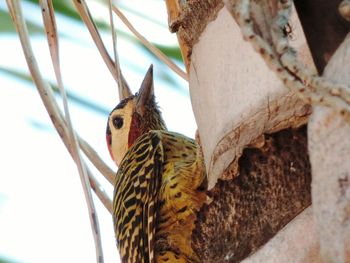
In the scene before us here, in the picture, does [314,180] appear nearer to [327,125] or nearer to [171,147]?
[327,125]

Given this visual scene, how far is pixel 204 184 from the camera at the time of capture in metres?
3.09

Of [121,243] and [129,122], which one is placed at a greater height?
[129,122]

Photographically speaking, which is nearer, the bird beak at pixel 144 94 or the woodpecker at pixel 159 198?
the woodpecker at pixel 159 198

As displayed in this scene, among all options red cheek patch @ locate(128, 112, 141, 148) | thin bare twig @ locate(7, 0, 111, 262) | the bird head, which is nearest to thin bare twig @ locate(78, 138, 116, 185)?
thin bare twig @ locate(7, 0, 111, 262)

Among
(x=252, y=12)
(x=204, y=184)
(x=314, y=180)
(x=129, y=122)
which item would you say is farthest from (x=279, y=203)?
(x=129, y=122)

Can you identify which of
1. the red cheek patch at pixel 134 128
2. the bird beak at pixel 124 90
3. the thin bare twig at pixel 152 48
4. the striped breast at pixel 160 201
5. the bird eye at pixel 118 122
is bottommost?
the striped breast at pixel 160 201

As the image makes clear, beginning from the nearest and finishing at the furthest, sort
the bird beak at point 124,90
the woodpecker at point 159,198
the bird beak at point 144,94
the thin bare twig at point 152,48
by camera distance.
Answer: the bird beak at point 124,90 → the thin bare twig at point 152,48 → the woodpecker at point 159,198 → the bird beak at point 144,94

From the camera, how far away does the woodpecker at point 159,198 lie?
3.05 metres

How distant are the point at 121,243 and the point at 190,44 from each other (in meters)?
1.40

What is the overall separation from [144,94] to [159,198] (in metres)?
1.35

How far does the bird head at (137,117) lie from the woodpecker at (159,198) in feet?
1.90

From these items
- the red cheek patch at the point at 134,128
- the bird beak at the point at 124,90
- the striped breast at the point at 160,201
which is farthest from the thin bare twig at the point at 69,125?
the red cheek patch at the point at 134,128

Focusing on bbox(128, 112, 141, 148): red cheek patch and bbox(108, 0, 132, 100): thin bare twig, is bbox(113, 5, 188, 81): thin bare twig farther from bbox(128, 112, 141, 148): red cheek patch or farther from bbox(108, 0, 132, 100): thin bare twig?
bbox(128, 112, 141, 148): red cheek patch

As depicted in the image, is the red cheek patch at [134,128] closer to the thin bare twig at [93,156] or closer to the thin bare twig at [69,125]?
the thin bare twig at [93,156]
